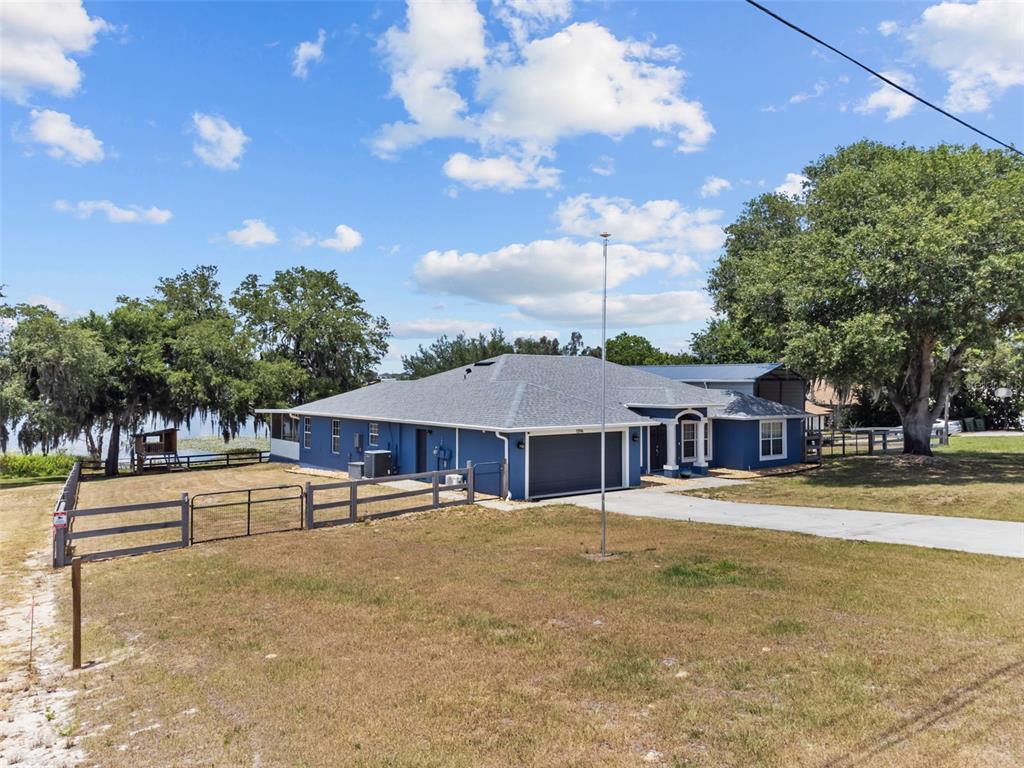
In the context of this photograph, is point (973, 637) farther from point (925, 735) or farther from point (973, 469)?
point (973, 469)

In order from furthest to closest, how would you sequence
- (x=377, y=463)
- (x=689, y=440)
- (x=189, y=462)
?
(x=189, y=462), (x=689, y=440), (x=377, y=463)

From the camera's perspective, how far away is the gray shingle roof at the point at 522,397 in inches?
872

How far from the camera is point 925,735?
17.5ft

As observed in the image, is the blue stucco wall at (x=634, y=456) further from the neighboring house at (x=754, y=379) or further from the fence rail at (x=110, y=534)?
the fence rail at (x=110, y=534)

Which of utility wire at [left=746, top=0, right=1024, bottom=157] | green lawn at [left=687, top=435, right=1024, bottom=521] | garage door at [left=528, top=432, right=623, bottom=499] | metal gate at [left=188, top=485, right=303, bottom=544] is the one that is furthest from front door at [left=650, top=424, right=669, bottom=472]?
utility wire at [left=746, top=0, right=1024, bottom=157]

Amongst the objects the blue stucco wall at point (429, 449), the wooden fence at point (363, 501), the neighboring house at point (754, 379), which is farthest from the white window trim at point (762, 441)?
the wooden fence at point (363, 501)

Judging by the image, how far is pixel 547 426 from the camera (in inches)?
821

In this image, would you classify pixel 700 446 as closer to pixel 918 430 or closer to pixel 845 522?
pixel 845 522

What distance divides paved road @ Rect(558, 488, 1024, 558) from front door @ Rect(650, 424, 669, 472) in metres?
5.93

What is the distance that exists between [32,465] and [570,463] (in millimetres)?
30396

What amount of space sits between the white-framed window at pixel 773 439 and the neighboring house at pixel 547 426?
5cm

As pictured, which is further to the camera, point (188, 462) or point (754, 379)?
point (188, 462)

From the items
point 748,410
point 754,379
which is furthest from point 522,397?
point 754,379

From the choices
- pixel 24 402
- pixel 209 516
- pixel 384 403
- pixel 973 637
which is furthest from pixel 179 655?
pixel 24 402
